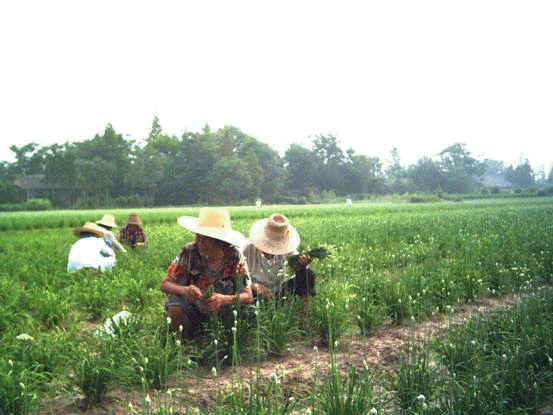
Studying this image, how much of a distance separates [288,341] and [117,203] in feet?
188

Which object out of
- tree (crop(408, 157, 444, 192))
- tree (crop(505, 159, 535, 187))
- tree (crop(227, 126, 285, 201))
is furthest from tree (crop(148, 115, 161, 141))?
tree (crop(505, 159, 535, 187))

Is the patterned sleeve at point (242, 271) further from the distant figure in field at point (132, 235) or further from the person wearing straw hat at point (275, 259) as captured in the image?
the distant figure in field at point (132, 235)

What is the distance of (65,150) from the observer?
61.9 metres

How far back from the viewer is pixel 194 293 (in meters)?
4.50

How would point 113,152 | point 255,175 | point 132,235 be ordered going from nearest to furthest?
point 132,235 → point 113,152 → point 255,175

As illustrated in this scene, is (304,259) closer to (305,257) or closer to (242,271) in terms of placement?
(305,257)

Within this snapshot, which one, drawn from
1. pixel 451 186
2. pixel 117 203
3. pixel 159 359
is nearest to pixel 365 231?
pixel 159 359

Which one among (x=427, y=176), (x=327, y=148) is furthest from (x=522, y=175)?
(x=327, y=148)

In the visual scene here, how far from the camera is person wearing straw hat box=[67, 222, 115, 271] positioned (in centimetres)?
874

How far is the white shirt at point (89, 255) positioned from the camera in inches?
344

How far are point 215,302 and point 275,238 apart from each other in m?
1.25

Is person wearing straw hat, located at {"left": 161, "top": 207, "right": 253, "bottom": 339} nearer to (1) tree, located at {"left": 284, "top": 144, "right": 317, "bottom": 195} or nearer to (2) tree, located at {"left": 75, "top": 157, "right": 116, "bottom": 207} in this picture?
(2) tree, located at {"left": 75, "top": 157, "right": 116, "bottom": 207}

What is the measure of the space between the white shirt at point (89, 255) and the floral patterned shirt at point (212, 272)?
4.31 m

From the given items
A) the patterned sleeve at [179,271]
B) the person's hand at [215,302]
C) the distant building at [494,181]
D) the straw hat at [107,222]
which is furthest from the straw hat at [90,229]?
the distant building at [494,181]
